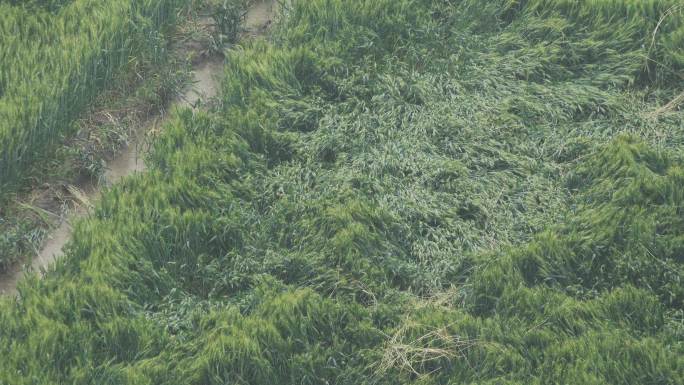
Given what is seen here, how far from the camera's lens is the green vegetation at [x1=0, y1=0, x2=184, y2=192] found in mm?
4539

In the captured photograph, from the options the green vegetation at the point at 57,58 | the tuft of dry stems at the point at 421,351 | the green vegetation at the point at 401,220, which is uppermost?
the green vegetation at the point at 57,58

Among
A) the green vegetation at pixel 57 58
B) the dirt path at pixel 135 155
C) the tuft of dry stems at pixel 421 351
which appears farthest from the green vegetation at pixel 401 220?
the green vegetation at pixel 57 58

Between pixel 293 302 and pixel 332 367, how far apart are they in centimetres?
30

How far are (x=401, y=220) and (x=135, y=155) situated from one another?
1.35 meters

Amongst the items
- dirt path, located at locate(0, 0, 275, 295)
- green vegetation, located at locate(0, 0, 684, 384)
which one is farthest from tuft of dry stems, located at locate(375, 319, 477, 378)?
dirt path, located at locate(0, 0, 275, 295)

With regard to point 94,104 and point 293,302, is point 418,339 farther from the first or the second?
point 94,104

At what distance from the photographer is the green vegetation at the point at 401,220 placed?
3723 mm

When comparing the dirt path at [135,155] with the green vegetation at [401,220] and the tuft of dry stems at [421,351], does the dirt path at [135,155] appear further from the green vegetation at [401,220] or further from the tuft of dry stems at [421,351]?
the tuft of dry stems at [421,351]

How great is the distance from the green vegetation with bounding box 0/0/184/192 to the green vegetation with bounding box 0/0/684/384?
1.56ft

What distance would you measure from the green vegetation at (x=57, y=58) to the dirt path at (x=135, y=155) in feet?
0.80

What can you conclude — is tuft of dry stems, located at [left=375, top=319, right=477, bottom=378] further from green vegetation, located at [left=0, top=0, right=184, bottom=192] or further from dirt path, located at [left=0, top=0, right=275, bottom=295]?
green vegetation, located at [left=0, top=0, right=184, bottom=192]

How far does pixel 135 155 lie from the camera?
476cm

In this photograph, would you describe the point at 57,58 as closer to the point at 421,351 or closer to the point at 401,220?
the point at 401,220

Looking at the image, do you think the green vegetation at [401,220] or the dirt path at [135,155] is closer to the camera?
the green vegetation at [401,220]
